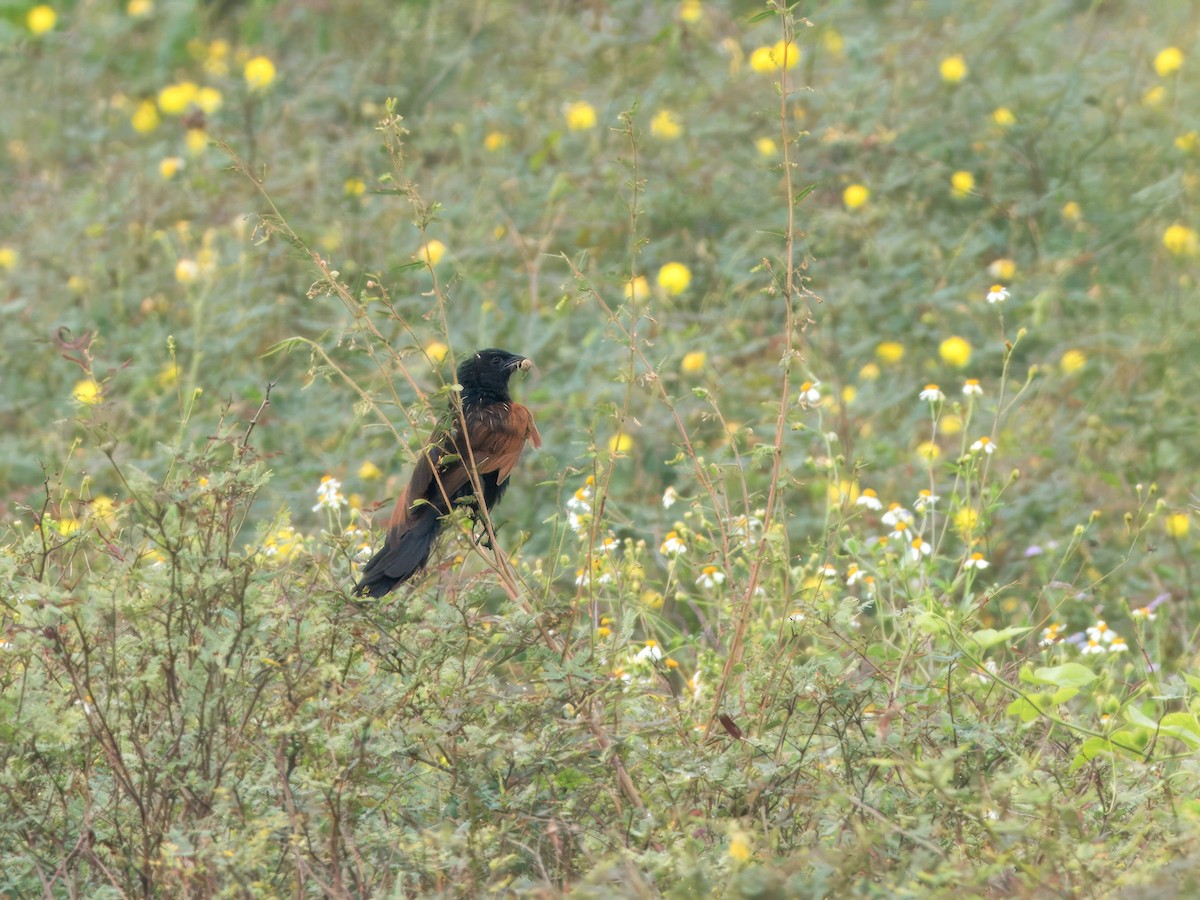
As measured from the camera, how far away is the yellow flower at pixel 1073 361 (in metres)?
5.73

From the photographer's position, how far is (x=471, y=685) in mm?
2926

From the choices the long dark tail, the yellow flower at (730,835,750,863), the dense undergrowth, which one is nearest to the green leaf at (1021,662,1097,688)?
the dense undergrowth

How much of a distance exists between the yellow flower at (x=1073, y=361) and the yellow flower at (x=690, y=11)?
283cm

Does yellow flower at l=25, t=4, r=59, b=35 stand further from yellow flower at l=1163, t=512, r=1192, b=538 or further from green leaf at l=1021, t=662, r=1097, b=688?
green leaf at l=1021, t=662, r=1097, b=688

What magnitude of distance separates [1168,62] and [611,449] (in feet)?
12.3

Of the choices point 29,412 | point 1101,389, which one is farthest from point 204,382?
point 1101,389

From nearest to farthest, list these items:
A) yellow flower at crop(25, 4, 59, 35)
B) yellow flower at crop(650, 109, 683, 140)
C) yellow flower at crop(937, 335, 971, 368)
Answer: yellow flower at crop(937, 335, 971, 368), yellow flower at crop(650, 109, 683, 140), yellow flower at crop(25, 4, 59, 35)

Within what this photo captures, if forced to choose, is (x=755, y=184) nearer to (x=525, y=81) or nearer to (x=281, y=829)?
(x=525, y=81)

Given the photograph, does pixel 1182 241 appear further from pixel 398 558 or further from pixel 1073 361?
pixel 398 558

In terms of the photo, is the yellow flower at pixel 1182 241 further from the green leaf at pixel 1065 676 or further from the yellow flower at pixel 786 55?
the green leaf at pixel 1065 676

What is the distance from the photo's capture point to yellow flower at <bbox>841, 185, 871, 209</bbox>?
644 centimetres

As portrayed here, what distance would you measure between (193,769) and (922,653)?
1.56 m

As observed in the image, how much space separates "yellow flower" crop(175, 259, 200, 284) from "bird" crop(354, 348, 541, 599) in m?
2.26

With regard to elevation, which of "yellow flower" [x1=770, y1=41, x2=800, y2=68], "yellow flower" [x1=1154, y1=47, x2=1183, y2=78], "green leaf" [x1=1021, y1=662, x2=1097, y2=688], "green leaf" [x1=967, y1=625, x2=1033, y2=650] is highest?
"yellow flower" [x1=770, y1=41, x2=800, y2=68]
